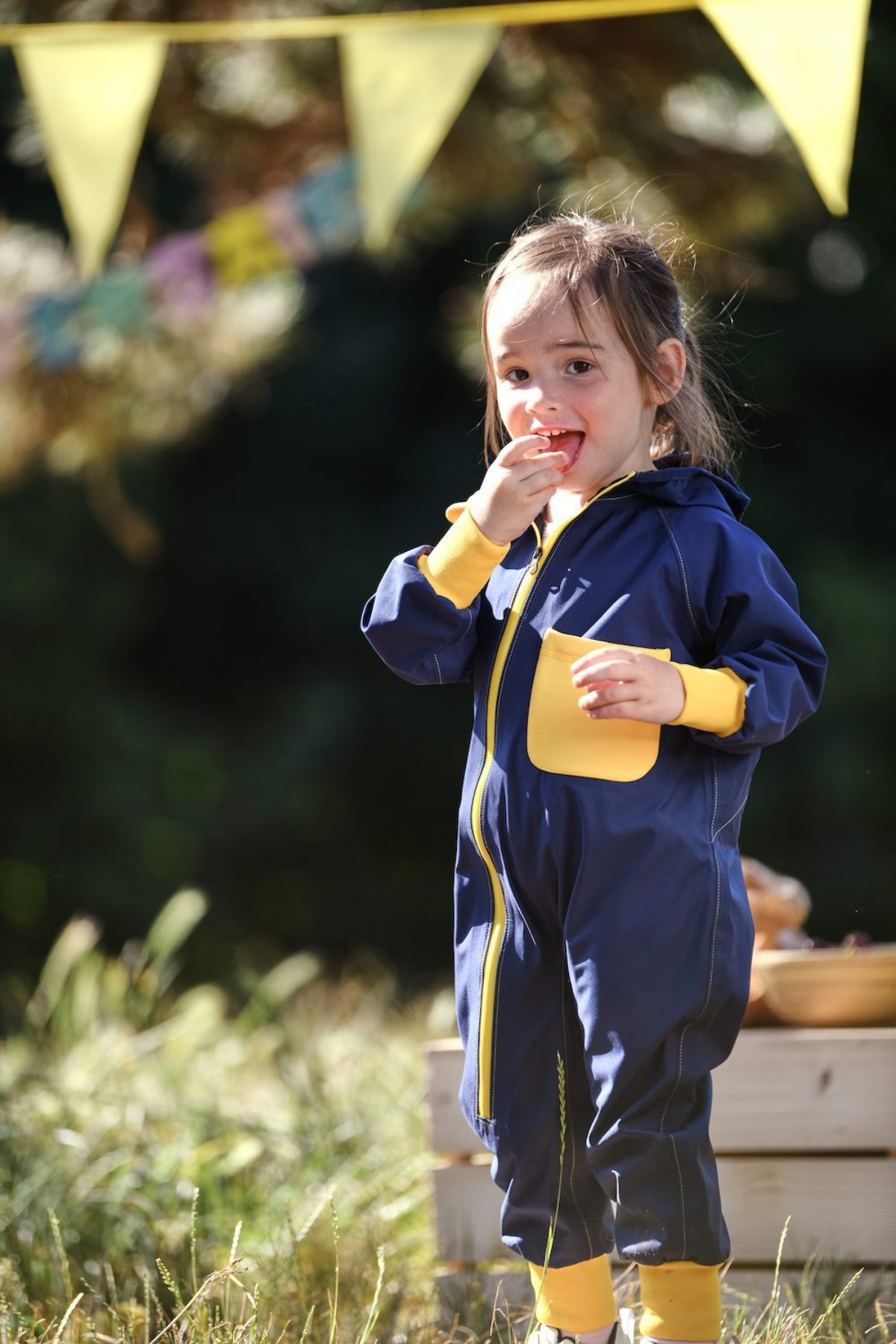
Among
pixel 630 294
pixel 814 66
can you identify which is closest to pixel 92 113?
pixel 814 66

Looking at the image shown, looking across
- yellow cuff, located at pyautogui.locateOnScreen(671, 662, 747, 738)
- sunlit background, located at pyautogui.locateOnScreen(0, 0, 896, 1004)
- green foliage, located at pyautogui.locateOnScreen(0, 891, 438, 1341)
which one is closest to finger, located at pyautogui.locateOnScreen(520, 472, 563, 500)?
yellow cuff, located at pyautogui.locateOnScreen(671, 662, 747, 738)

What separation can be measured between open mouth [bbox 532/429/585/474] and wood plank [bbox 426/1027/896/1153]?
85 centimetres

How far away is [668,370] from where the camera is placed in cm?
155

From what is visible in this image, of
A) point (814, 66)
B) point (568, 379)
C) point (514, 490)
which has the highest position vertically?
point (814, 66)

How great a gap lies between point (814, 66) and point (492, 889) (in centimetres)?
132

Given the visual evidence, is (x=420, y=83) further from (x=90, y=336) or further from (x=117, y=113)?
(x=90, y=336)

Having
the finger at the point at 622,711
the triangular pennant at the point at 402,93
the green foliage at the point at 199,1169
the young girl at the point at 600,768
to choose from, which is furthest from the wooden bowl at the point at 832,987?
the triangular pennant at the point at 402,93

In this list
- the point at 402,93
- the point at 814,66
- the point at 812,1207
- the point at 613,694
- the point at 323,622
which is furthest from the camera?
the point at 323,622

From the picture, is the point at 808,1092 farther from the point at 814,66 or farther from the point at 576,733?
the point at 814,66

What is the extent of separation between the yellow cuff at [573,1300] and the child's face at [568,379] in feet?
2.61

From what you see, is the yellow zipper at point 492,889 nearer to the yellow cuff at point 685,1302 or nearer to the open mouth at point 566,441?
the open mouth at point 566,441

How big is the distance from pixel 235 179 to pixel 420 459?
11.8 ft

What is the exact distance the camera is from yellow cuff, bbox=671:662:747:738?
4.53 feet

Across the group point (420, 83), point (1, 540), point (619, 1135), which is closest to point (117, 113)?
point (420, 83)
